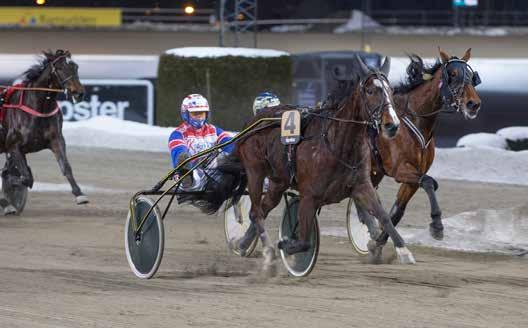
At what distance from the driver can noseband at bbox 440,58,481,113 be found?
5.73 feet

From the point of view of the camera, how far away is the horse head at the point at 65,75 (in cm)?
1142

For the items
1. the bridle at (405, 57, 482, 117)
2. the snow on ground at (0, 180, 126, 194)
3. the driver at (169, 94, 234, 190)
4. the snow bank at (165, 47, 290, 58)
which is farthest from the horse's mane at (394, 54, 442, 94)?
the snow bank at (165, 47, 290, 58)

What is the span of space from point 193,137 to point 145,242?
109 centimetres

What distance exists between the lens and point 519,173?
15109 millimetres

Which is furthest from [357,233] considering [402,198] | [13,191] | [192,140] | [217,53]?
[217,53]

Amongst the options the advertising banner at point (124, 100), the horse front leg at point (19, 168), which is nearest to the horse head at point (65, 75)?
the horse front leg at point (19, 168)

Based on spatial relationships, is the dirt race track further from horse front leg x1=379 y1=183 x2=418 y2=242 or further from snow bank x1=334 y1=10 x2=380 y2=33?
snow bank x1=334 y1=10 x2=380 y2=33

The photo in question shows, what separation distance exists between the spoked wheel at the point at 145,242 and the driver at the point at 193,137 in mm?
493

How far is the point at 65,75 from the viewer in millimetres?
11469

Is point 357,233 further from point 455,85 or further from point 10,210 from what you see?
point 10,210

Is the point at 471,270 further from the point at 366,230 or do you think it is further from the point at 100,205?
the point at 100,205

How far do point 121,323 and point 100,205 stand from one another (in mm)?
6677

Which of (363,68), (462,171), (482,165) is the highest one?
(363,68)

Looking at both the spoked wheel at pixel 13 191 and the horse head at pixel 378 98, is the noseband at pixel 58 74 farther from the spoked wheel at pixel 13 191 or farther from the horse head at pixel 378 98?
the horse head at pixel 378 98
